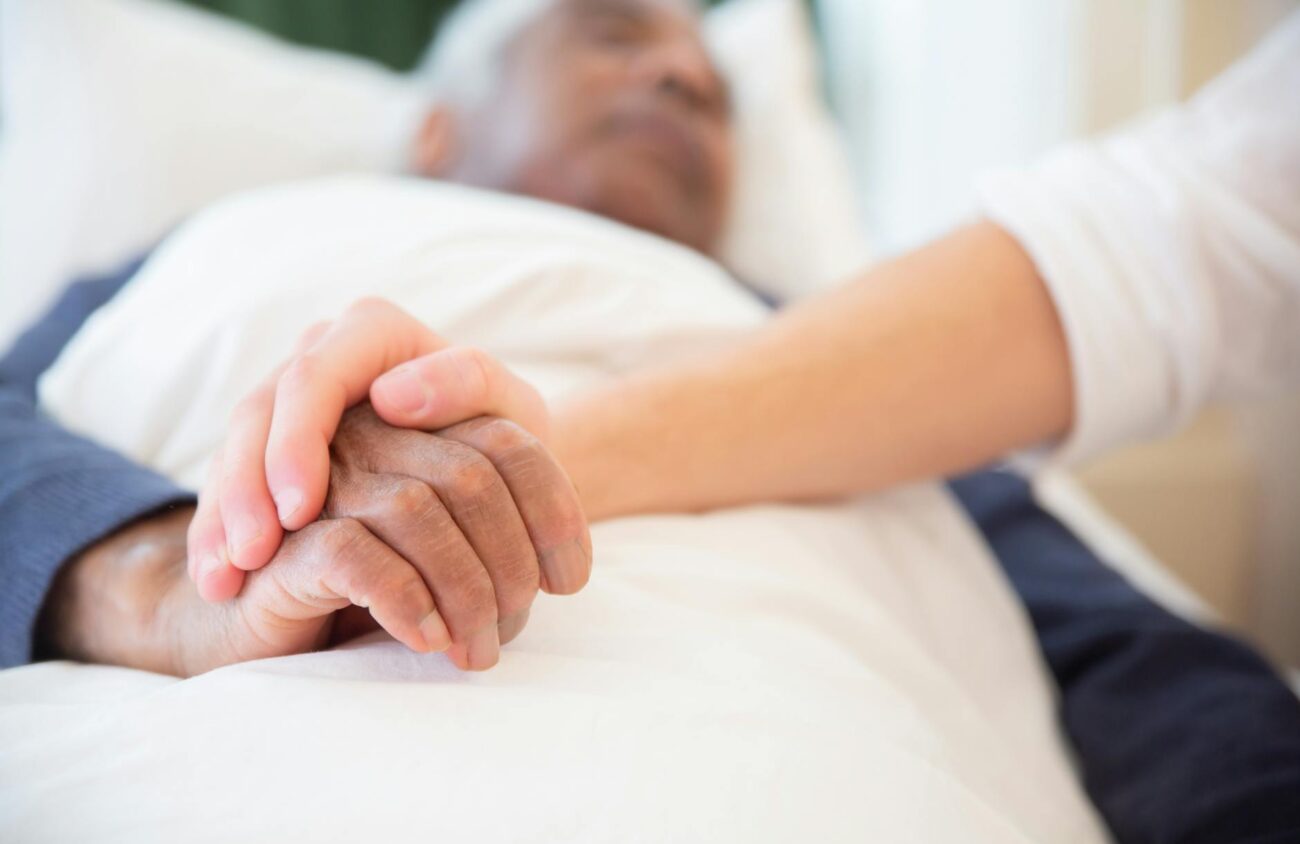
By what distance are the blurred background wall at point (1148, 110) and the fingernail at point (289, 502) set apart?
A: 123 cm

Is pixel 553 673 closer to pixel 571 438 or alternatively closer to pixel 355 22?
pixel 571 438

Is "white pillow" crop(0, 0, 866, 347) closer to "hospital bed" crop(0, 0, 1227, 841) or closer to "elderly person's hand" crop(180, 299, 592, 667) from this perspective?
"hospital bed" crop(0, 0, 1227, 841)

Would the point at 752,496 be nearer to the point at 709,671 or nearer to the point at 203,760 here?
the point at 709,671

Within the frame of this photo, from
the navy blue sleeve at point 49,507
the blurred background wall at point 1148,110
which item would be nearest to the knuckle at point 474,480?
the navy blue sleeve at point 49,507

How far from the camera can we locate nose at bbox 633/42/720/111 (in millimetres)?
1080

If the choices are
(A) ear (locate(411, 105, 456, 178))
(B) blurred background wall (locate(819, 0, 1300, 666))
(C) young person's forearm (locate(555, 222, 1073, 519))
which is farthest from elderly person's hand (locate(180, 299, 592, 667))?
(B) blurred background wall (locate(819, 0, 1300, 666))

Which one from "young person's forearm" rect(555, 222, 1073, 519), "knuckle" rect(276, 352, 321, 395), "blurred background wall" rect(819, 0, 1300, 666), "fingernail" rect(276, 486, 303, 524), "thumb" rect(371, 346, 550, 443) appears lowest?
"blurred background wall" rect(819, 0, 1300, 666)

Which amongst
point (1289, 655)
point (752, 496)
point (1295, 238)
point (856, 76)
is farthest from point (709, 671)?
point (856, 76)

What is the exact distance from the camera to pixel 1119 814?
521 millimetres

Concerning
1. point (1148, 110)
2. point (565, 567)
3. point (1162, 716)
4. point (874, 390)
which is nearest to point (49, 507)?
point (565, 567)

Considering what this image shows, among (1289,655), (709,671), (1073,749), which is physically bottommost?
(1289,655)

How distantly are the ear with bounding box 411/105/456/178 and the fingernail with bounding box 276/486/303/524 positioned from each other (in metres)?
0.83

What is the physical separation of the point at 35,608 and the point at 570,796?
28cm

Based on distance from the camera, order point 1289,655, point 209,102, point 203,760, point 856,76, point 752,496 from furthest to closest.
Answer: point 856,76, point 1289,655, point 209,102, point 752,496, point 203,760
